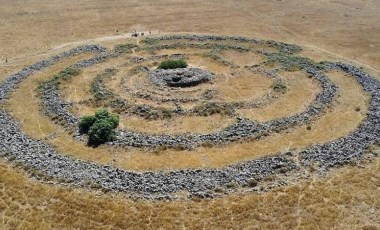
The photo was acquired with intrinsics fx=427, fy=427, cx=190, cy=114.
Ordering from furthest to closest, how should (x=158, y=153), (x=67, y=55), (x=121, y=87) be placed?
Answer: (x=67, y=55)
(x=121, y=87)
(x=158, y=153)

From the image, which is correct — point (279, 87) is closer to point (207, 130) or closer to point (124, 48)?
point (207, 130)

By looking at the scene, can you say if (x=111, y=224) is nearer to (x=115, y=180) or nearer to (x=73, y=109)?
(x=115, y=180)

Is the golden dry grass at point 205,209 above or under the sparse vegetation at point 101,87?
under

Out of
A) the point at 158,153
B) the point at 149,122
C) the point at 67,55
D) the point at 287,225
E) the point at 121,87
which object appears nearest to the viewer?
the point at 287,225

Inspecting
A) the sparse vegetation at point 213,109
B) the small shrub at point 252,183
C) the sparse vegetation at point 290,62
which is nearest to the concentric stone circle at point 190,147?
the small shrub at point 252,183

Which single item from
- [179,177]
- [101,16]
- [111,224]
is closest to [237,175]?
[179,177]

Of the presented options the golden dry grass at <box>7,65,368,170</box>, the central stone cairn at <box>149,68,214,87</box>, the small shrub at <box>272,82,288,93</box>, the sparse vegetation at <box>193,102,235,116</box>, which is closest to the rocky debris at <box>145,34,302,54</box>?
the small shrub at <box>272,82,288,93</box>

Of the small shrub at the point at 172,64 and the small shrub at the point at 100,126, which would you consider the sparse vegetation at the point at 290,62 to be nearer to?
the small shrub at the point at 172,64
